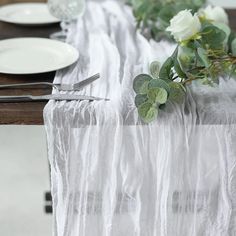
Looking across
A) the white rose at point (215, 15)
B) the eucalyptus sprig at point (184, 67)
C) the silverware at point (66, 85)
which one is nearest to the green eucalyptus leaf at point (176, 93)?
the eucalyptus sprig at point (184, 67)

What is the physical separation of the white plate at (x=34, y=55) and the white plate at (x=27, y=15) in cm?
20

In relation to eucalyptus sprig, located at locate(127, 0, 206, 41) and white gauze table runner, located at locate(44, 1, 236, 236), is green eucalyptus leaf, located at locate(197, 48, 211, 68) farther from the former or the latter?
eucalyptus sprig, located at locate(127, 0, 206, 41)

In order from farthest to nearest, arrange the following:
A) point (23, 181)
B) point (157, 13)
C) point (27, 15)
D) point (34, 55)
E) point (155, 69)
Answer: point (23, 181) < point (27, 15) < point (157, 13) < point (34, 55) < point (155, 69)

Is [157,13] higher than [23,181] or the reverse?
higher

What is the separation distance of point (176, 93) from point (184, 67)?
132 millimetres

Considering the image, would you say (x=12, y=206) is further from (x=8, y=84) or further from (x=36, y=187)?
(x=8, y=84)

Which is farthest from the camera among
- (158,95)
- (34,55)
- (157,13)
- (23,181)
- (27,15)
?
(23,181)

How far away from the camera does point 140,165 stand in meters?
1.09

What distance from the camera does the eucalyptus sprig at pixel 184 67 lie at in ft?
3.41

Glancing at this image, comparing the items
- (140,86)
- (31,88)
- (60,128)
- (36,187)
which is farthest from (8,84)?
(36,187)

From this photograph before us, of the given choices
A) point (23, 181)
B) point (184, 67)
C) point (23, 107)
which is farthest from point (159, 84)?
point (23, 181)

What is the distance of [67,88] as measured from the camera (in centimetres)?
116

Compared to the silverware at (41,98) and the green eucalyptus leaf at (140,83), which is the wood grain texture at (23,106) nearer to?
the silverware at (41,98)

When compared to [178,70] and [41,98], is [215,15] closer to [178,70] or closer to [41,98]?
[178,70]
